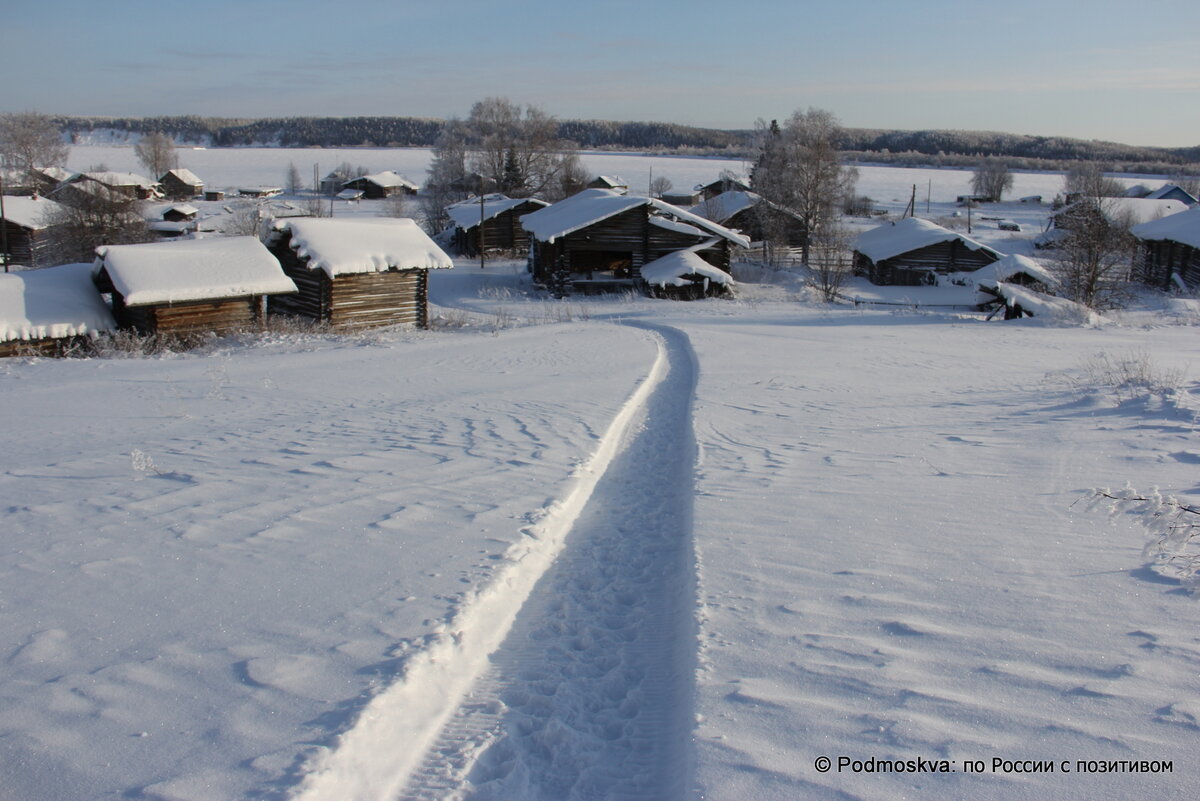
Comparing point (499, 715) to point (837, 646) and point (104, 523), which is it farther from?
point (104, 523)

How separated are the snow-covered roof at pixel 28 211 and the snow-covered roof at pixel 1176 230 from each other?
177ft

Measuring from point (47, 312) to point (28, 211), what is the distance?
29583 mm

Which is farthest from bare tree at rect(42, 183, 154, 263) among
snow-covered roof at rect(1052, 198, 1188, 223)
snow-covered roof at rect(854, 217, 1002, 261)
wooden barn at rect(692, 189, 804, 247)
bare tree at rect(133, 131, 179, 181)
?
bare tree at rect(133, 131, 179, 181)

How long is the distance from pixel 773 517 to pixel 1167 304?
103 feet

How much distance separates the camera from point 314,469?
8086 millimetres

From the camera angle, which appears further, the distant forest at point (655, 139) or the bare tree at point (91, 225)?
the distant forest at point (655, 139)

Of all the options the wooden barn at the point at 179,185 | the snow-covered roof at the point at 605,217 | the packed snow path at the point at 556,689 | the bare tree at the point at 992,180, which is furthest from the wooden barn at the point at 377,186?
the packed snow path at the point at 556,689

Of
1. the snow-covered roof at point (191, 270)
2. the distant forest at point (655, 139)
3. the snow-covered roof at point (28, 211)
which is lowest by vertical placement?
the snow-covered roof at point (191, 270)

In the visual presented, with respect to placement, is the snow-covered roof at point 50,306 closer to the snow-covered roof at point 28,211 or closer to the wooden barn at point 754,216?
the snow-covered roof at point 28,211

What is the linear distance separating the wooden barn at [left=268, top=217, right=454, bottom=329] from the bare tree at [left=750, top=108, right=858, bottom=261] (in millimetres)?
27236

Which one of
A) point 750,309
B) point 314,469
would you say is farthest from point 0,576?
point 750,309

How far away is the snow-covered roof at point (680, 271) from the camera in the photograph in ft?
104

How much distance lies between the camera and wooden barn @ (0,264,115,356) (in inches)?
740

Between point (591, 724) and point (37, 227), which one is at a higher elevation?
point (37, 227)
